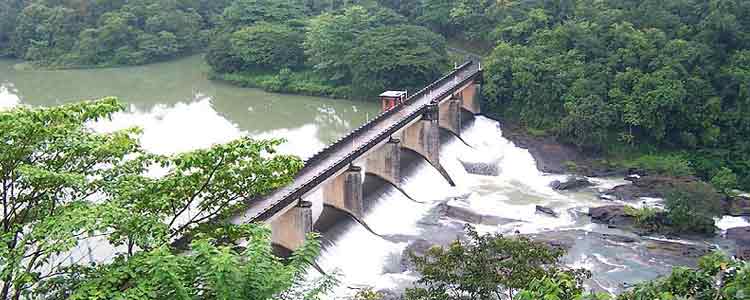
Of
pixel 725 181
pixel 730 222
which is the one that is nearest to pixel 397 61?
pixel 725 181

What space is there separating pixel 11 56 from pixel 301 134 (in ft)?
121

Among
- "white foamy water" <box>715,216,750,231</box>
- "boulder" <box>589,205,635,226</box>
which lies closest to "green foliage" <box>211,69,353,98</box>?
"boulder" <box>589,205,635,226</box>

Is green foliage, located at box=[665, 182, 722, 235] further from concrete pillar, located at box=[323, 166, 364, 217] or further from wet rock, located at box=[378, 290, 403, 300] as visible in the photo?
wet rock, located at box=[378, 290, 403, 300]

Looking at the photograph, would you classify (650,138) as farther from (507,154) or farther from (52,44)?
(52,44)

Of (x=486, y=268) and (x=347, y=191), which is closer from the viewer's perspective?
(x=486, y=268)

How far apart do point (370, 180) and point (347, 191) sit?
4.75 meters

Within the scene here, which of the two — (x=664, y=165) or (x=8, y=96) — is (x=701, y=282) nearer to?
(x=664, y=165)

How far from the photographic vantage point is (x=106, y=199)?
9.45 meters

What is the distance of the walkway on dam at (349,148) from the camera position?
21891 mm

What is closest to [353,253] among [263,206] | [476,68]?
[263,206]

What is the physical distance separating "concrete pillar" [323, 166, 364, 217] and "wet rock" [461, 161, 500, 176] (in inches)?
359

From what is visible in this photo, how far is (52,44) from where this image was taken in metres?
61.3

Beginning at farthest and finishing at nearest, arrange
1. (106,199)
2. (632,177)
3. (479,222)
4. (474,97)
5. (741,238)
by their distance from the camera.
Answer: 1. (474,97)
2. (632,177)
3. (479,222)
4. (741,238)
5. (106,199)

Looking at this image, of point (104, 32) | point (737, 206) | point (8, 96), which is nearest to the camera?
point (737, 206)
